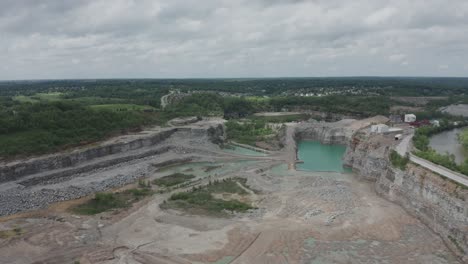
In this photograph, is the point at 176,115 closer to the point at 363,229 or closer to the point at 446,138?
the point at 446,138

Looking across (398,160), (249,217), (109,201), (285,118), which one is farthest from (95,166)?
(285,118)

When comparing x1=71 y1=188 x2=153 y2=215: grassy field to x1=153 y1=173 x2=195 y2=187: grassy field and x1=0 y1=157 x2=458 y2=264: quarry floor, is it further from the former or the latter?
x1=153 y1=173 x2=195 y2=187: grassy field

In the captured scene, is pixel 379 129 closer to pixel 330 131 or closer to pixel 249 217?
pixel 330 131

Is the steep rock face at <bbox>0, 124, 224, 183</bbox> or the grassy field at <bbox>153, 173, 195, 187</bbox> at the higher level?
the steep rock face at <bbox>0, 124, 224, 183</bbox>

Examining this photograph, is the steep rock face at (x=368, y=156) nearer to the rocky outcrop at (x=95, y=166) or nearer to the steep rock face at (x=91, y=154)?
the rocky outcrop at (x=95, y=166)

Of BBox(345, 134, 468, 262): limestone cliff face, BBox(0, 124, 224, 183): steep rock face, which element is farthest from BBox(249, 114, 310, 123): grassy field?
BBox(345, 134, 468, 262): limestone cliff face

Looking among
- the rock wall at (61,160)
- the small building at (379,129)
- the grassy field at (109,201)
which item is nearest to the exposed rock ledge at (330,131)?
the small building at (379,129)

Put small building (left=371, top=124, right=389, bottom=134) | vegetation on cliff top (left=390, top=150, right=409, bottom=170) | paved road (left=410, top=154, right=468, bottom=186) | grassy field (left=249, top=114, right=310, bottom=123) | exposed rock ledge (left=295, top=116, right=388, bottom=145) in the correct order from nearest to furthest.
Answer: paved road (left=410, top=154, right=468, bottom=186)
vegetation on cliff top (left=390, top=150, right=409, bottom=170)
small building (left=371, top=124, right=389, bottom=134)
exposed rock ledge (left=295, top=116, right=388, bottom=145)
grassy field (left=249, top=114, right=310, bottom=123)
